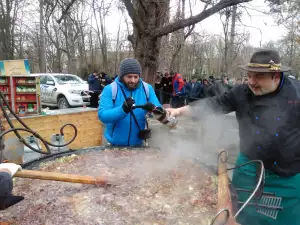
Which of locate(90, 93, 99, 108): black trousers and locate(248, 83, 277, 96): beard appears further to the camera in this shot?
locate(90, 93, 99, 108): black trousers

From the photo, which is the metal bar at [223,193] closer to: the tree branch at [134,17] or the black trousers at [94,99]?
the tree branch at [134,17]

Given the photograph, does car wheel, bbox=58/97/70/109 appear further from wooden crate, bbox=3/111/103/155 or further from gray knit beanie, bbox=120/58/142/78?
gray knit beanie, bbox=120/58/142/78

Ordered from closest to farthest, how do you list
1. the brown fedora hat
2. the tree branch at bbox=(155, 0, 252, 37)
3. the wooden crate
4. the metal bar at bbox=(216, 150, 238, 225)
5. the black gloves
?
the metal bar at bbox=(216, 150, 238, 225) < the brown fedora hat < the black gloves < the wooden crate < the tree branch at bbox=(155, 0, 252, 37)

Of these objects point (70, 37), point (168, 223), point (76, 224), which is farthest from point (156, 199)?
point (70, 37)

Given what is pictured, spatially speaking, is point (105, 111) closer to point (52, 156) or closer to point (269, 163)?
point (52, 156)

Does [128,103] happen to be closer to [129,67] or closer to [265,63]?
[129,67]

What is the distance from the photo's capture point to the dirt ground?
1658mm

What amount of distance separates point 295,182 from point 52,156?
7.54 ft

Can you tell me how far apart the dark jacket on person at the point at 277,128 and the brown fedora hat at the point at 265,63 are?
18 cm

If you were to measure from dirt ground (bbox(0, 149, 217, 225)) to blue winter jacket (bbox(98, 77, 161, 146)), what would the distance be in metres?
0.37

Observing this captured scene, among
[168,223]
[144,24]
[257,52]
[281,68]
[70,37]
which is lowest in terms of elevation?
[168,223]

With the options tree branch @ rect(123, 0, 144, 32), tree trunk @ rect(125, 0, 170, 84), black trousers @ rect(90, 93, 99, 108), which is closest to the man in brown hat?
tree trunk @ rect(125, 0, 170, 84)

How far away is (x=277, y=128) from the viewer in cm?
219

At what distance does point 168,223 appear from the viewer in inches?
64.3
